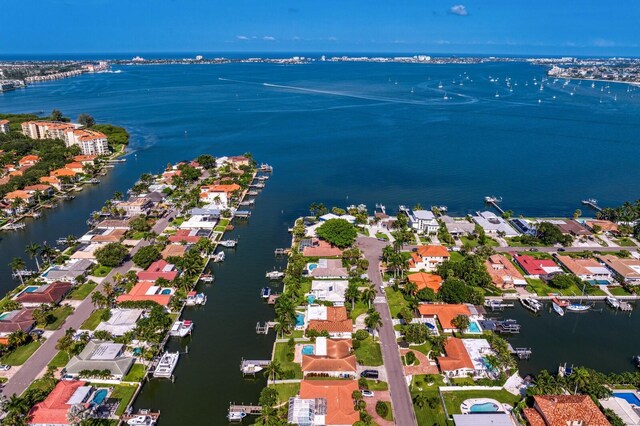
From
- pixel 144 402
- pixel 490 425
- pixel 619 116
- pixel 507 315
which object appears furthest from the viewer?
pixel 619 116

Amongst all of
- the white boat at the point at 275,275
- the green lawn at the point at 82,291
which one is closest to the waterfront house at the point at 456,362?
the white boat at the point at 275,275

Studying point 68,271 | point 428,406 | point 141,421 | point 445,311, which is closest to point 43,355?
point 141,421

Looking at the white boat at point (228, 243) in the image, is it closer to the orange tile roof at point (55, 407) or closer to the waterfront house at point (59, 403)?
the waterfront house at point (59, 403)

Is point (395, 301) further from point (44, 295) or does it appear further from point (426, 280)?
point (44, 295)

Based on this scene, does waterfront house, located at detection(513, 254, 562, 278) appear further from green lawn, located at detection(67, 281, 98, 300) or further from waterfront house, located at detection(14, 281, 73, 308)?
waterfront house, located at detection(14, 281, 73, 308)

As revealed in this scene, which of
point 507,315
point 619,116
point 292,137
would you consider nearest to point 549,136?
point 619,116

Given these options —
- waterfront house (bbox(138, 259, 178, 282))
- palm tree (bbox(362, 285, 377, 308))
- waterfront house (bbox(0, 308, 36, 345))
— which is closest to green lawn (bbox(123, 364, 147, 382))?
waterfront house (bbox(0, 308, 36, 345))

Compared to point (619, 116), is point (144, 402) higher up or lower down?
lower down

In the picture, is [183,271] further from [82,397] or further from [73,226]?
[73,226]
